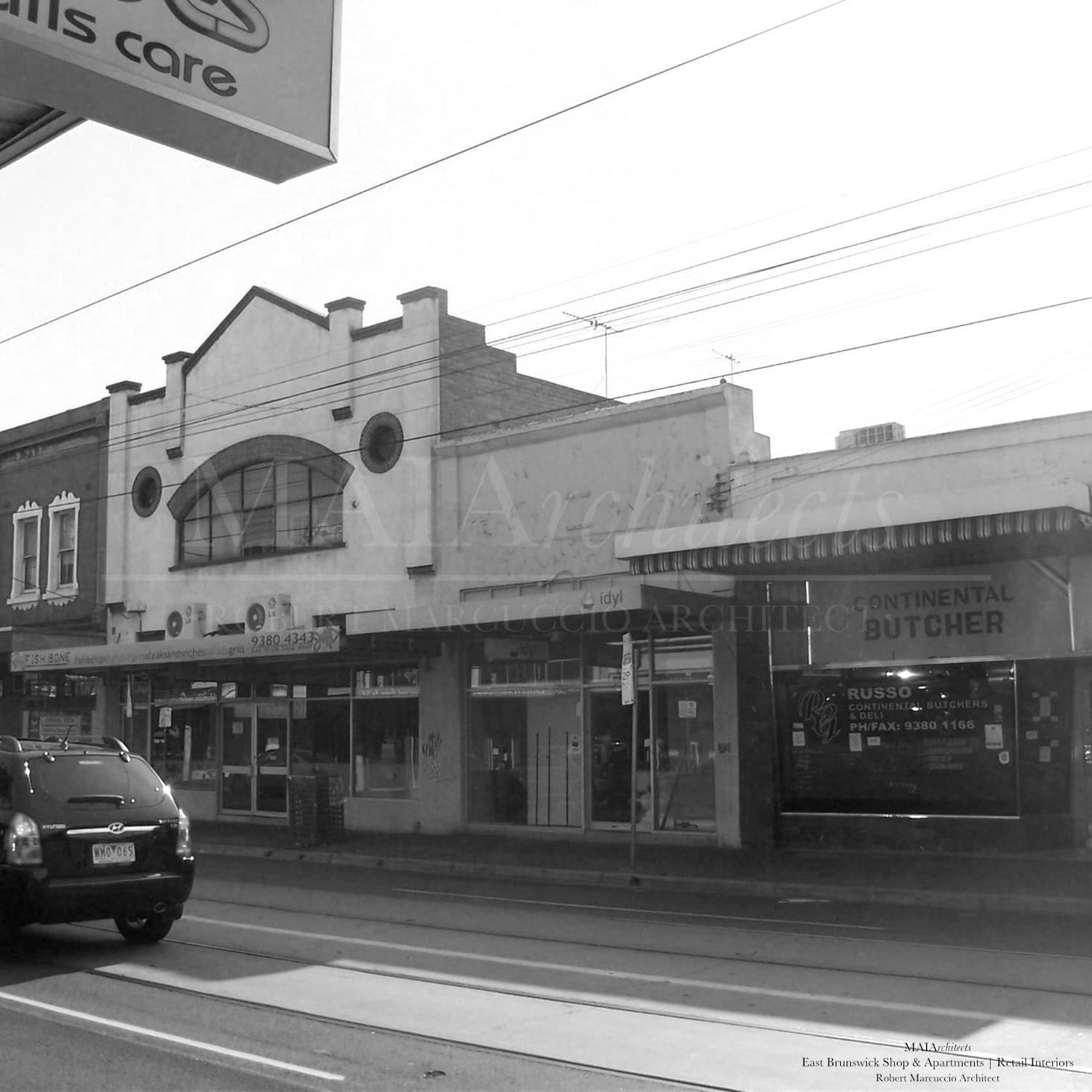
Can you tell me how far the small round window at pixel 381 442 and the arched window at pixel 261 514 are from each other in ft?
3.07

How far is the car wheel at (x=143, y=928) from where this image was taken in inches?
425

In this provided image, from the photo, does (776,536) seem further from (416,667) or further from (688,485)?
(416,667)

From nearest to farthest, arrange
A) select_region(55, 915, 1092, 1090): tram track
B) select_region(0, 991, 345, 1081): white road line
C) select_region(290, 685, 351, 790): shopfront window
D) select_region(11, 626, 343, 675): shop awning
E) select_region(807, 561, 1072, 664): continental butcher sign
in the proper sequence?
select_region(0, 991, 345, 1081): white road line < select_region(55, 915, 1092, 1090): tram track < select_region(807, 561, 1072, 664): continental butcher sign < select_region(11, 626, 343, 675): shop awning < select_region(290, 685, 351, 790): shopfront window

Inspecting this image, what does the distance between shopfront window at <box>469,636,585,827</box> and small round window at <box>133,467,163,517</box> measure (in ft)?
30.9

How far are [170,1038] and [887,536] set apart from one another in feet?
31.0

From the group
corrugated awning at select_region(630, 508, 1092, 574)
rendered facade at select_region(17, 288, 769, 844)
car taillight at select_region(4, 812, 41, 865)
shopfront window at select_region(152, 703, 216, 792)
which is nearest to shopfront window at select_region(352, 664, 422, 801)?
rendered facade at select_region(17, 288, 769, 844)

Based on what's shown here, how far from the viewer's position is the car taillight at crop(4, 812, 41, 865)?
32.0 feet

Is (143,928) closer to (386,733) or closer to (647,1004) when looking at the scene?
(647,1004)

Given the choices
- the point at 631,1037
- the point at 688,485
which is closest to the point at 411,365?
the point at 688,485

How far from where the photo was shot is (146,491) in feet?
90.1

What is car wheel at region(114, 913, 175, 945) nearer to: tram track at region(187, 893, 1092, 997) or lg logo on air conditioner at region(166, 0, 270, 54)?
tram track at region(187, 893, 1092, 997)

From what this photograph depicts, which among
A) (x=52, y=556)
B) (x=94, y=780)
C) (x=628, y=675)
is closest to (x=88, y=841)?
(x=94, y=780)

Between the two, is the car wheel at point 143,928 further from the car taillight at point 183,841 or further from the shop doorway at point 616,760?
the shop doorway at point 616,760

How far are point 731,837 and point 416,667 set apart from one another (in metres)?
6.64
